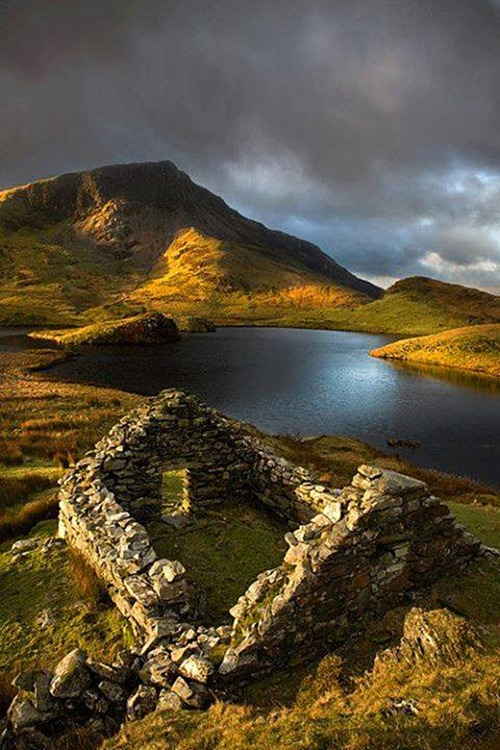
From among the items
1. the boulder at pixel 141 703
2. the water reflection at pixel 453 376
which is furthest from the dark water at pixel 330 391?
the boulder at pixel 141 703

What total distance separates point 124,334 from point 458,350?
243 feet

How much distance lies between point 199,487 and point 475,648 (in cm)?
947

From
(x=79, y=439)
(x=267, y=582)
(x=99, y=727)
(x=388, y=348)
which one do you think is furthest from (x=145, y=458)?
(x=388, y=348)

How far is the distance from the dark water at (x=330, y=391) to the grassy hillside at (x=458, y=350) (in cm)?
682

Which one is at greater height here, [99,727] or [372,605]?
[372,605]

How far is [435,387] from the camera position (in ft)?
216

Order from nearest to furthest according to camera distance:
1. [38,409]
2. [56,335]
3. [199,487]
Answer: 1. [199,487]
2. [38,409]
3. [56,335]

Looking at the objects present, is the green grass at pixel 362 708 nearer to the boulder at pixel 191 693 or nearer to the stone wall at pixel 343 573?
the boulder at pixel 191 693

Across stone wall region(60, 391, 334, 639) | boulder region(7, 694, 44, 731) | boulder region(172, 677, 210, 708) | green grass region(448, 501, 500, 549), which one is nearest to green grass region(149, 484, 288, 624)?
stone wall region(60, 391, 334, 639)

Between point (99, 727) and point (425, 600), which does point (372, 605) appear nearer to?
point (425, 600)

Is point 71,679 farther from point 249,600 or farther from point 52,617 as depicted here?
point 52,617

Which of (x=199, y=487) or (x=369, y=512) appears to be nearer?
(x=369, y=512)

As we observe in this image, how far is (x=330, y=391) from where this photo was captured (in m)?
61.2

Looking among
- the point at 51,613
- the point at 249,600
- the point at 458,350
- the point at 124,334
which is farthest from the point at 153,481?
the point at 124,334
